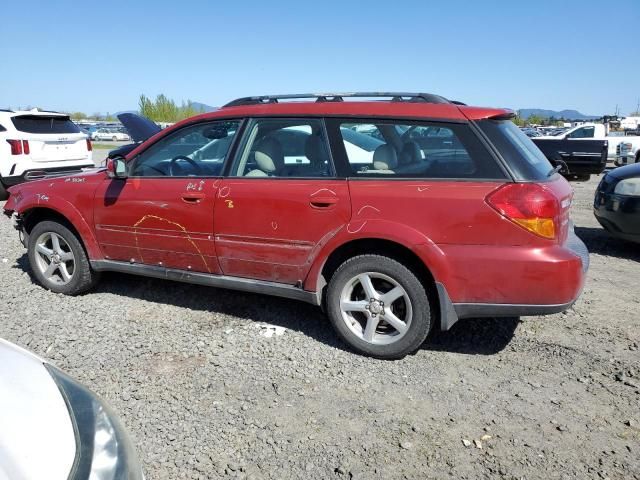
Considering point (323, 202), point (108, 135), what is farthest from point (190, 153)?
point (108, 135)

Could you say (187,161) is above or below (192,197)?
above

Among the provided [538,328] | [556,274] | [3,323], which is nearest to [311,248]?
[556,274]

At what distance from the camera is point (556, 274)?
3.12 meters

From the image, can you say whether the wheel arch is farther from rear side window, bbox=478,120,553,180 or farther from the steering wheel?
the steering wheel

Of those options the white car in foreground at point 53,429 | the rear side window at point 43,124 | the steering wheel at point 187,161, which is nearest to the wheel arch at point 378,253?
the steering wheel at point 187,161

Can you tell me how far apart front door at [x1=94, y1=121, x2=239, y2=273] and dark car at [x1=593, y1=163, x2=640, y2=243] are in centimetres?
464

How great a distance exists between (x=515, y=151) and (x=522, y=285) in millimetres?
853

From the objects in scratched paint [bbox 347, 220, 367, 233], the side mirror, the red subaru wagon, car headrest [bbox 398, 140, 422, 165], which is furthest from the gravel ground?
car headrest [bbox 398, 140, 422, 165]

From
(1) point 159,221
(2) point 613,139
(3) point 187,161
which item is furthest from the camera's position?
(2) point 613,139

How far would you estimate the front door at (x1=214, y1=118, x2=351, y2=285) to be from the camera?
3.57 m

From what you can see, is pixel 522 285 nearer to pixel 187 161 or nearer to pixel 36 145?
pixel 187 161

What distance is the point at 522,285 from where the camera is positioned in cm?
317

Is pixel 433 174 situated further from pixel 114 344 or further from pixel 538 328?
pixel 114 344

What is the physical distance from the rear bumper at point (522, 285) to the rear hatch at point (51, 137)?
352 inches
